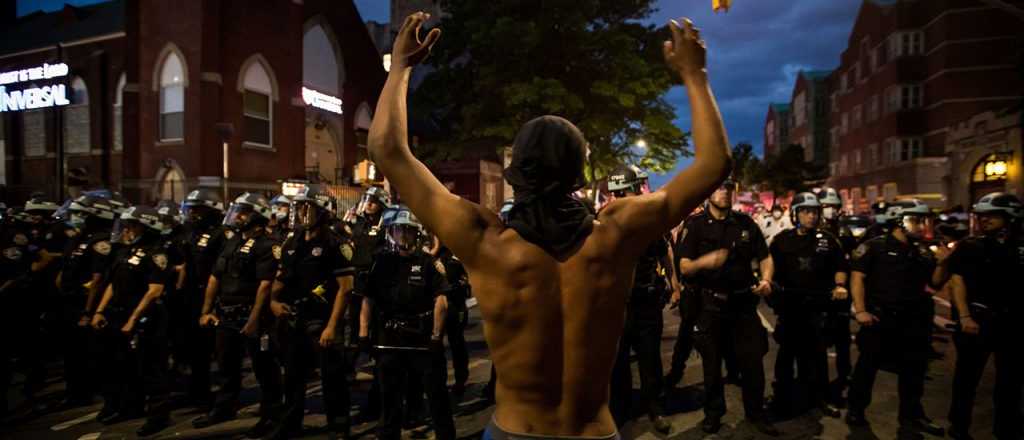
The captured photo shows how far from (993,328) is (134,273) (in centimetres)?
815

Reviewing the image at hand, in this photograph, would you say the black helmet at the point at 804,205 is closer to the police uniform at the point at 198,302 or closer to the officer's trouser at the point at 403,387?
the officer's trouser at the point at 403,387

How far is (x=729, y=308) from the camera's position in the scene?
5383mm

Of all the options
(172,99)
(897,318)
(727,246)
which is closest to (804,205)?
(727,246)

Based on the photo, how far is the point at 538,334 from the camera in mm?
1846

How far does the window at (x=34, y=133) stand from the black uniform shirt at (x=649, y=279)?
32.3 metres

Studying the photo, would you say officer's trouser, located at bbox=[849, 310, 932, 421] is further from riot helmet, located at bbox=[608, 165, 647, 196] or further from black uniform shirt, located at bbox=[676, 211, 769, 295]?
riot helmet, located at bbox=[608, 165, 647, 196]

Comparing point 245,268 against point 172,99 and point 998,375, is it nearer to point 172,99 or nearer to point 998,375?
point 998,375

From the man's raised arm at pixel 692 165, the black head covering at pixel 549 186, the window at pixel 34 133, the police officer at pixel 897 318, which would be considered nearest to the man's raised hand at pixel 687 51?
the man's raised arm at pixel 692 165

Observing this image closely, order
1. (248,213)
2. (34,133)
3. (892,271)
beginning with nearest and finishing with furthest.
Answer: (892,271)
(248,213)
(34,133)

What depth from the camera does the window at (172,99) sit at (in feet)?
62.3

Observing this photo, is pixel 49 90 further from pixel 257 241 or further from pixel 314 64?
pixel 257 241

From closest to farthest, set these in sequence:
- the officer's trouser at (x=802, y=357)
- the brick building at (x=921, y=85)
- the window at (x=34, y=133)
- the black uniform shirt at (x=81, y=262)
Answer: the officer's trouser at (x=802, y=357) → the black uniform shirt at (x=81, y=262) → the window at (x=34, y=133) → the brick building at (x=921, y=85)

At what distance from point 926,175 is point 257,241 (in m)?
36.8

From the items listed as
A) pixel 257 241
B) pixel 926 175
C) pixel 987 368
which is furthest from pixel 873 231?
pixel 926 175
